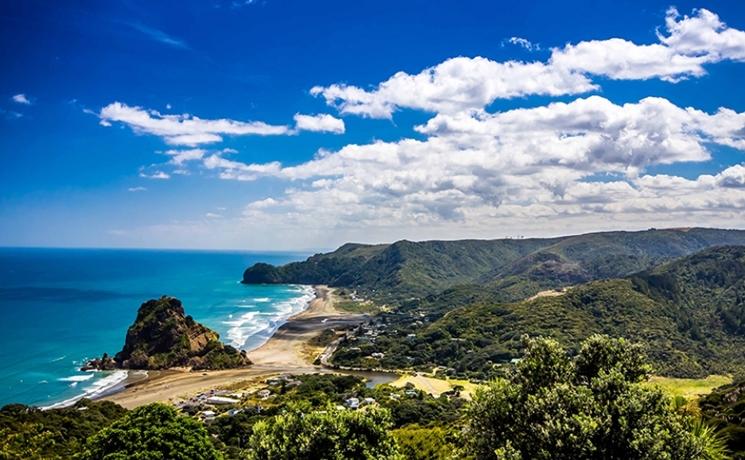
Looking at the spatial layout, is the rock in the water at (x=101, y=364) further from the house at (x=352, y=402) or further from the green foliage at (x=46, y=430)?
the house at (x=352, y=402)

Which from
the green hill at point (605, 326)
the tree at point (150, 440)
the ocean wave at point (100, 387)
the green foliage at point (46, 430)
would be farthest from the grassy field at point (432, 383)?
the tree at point (150, 440)

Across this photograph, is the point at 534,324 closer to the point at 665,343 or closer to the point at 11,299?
the point at 665,343

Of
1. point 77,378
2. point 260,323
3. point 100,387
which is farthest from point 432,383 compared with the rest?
point 260,323

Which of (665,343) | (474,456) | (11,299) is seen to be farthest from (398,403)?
(11,299)

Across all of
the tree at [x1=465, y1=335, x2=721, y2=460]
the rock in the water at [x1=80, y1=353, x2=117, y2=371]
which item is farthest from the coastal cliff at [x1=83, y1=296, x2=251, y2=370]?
the tree at [x1=465, y1=335, x2=721, y2=460]

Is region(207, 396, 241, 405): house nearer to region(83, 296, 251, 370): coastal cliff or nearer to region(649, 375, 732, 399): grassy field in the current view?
region(83, 296, 251, 370): coastal cliff

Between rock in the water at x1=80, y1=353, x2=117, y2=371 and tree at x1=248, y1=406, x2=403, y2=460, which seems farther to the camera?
rock in the water at x1=80, y1=353, x2=117, y2=371

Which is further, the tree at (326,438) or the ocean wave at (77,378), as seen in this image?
the ocean wave at (77,378)
